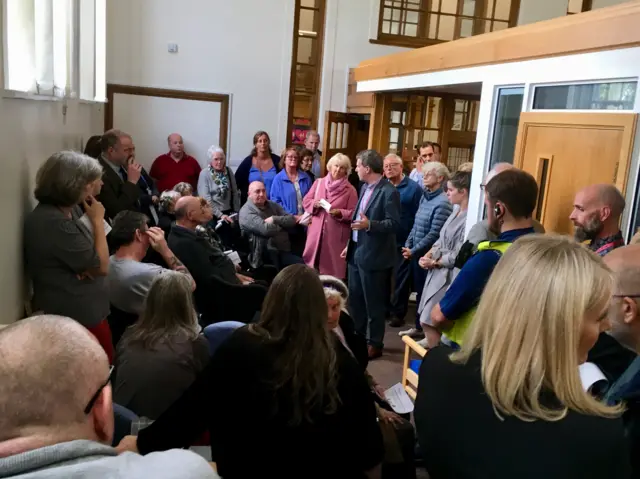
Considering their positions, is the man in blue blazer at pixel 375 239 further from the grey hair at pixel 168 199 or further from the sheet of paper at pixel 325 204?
the grey hair at pixel 168 199

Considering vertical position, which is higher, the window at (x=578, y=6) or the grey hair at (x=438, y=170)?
the window at (x=578, y=6)

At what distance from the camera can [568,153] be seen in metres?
3.29

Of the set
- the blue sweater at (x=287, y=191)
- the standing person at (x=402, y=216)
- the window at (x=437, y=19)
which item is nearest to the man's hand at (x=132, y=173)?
the blue sweater at (x=287, y=191)

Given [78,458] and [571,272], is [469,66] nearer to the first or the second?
[571,272]

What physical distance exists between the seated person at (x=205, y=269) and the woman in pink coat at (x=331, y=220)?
141 cm

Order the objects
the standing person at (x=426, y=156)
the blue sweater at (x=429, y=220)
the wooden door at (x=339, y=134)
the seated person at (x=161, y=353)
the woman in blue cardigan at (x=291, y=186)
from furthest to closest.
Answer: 1. the wooden door at (x=339, y=134)
2. the standing person at (x=426, y=156)
3. the woman in blue cardigan at (x=291, y=186)
4. the blue sweater at (x=429, y=220)
5. the seated person at (x=161, y=353)

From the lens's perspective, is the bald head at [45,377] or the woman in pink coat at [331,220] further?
the woman in pink coat at [331,220]

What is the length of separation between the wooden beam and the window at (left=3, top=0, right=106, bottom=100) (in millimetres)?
2729

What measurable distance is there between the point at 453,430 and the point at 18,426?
0.75m

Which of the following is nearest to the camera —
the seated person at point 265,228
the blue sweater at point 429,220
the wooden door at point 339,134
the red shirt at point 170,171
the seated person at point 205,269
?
the seated person at point 205,269

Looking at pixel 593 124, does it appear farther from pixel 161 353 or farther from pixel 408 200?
pixel 161 353

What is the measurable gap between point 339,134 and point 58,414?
7.15 metres

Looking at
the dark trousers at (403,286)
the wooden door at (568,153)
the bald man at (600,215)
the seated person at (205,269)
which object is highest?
the wooden door at (568,153)

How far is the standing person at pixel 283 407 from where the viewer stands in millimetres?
1454
